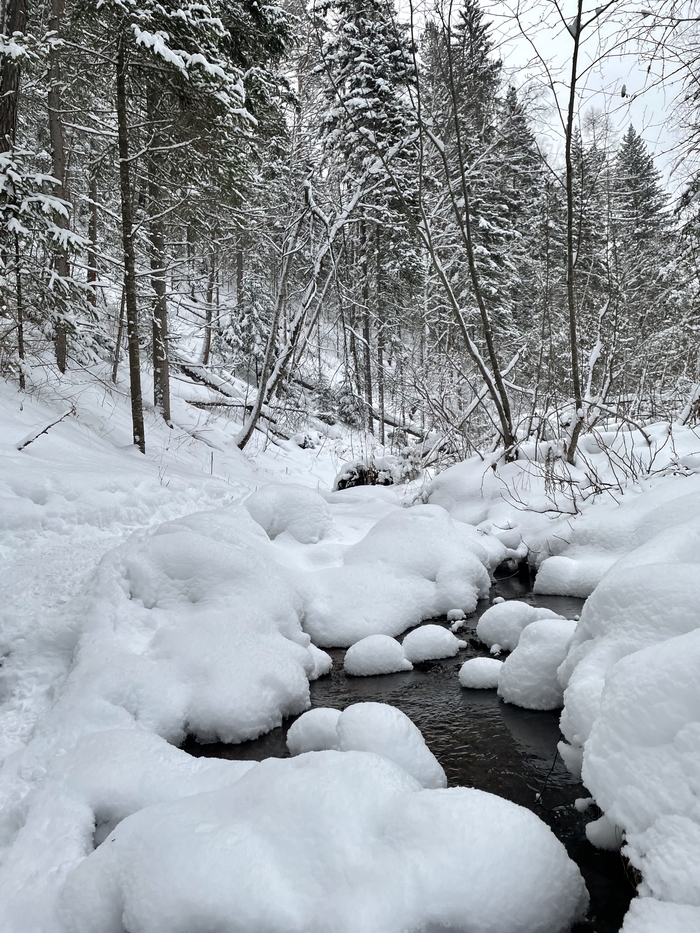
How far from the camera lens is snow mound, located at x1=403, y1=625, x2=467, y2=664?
4.01 metres

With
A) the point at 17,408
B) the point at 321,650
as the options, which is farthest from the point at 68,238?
the point at 321,650

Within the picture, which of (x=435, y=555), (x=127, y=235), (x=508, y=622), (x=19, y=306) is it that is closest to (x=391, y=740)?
(x=508, y=622)

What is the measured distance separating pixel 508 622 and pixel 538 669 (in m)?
0.83

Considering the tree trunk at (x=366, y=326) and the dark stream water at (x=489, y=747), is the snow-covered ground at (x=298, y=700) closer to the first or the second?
the dark stream water at (x=489, y=747)

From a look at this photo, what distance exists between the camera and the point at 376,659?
3.87m

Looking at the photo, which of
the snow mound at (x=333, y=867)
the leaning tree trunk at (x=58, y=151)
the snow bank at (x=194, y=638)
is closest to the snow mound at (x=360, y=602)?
the snow bank at (x=194, y=638)

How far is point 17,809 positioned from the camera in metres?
2.41

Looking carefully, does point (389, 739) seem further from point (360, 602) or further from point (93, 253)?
point (93, 253)

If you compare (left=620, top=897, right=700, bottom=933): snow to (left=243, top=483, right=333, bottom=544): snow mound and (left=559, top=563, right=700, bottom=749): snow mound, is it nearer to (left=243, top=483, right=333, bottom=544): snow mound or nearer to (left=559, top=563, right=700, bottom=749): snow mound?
(left=559, top=563, right=700, bottom=749): snow mound

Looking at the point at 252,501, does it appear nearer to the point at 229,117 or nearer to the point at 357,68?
the point at 229,117

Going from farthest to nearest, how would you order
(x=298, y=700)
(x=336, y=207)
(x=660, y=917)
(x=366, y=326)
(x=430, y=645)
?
(x=366, y=326) < (x=336, y=207) < (x=430, y=645) < (x=298, y=700) < (x=660, y=917)

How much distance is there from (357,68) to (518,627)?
1273cm

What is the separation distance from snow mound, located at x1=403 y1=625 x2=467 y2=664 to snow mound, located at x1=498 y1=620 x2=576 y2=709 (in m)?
0.67

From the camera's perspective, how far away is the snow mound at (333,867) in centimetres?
175
